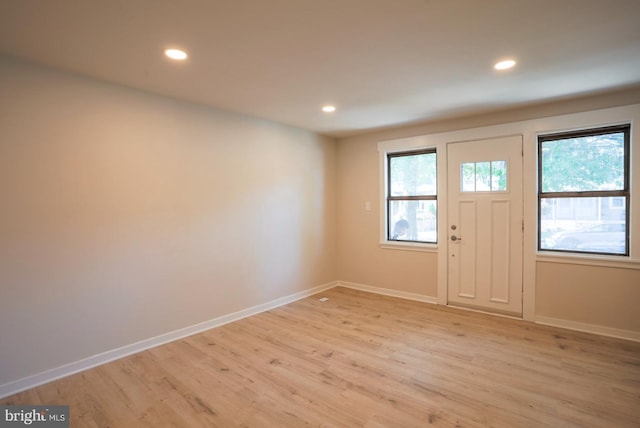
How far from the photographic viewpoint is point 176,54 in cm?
235

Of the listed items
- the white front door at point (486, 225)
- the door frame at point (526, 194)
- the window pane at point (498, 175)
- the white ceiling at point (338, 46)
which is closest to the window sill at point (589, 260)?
the door frame at point (526, 194)

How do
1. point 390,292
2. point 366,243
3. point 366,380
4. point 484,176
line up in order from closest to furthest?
point 366,380 → point 484,176 → point 390,292 → point 366,243

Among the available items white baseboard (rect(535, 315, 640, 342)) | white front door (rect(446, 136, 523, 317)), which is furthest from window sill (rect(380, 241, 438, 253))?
white baseboard (rect(535, 315, 640, 342))

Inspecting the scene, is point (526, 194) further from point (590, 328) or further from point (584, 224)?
point (590, 328)

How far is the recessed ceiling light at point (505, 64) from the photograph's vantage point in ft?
8.27

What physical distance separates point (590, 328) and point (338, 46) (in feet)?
12.5

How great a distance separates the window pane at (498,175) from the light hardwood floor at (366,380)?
5.30 feet

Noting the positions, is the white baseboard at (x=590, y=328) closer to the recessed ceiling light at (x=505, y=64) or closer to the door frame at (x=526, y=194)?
the door frame at (x=526, y=194)

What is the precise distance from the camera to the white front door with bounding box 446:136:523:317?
3.76 m

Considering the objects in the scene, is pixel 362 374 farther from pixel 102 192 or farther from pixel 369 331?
pixel 102 192

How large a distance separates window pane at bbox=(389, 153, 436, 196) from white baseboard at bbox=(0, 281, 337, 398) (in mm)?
2392

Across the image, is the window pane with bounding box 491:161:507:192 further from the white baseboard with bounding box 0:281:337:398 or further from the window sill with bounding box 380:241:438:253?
the white baseboard with bounding box 0:281:337:398

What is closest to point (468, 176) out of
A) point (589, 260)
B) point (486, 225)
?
point (486, 225)

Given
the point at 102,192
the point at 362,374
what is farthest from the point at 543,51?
the point at 102,192
